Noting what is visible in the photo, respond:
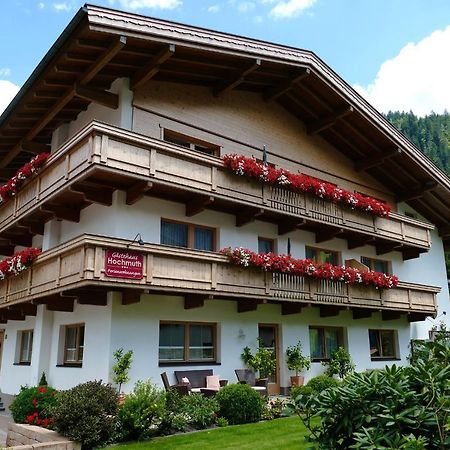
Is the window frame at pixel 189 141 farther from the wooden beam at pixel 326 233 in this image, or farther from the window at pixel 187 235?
the wooden beam at pixel 326 233

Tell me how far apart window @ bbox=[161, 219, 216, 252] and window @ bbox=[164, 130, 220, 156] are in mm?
2627

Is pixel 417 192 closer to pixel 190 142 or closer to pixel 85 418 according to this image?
pixel 190 142

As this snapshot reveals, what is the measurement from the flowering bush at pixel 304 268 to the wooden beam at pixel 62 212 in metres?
4.89

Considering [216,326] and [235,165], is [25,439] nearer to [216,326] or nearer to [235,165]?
[216,326]

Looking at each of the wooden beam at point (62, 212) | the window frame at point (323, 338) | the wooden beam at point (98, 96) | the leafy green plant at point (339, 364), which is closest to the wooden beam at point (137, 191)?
the wooden beam at point (62, 212)

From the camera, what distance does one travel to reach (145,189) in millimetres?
14227

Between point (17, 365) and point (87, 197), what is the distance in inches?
321

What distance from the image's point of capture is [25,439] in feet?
37.5

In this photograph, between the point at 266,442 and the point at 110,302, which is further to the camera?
the point at 110,302

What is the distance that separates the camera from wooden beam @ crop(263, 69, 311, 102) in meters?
19.1

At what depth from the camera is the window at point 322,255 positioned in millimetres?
20672

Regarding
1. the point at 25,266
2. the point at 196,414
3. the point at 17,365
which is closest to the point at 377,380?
the point at 196,414

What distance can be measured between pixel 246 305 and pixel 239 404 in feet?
14.5

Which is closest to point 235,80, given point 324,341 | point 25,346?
point 324,341
